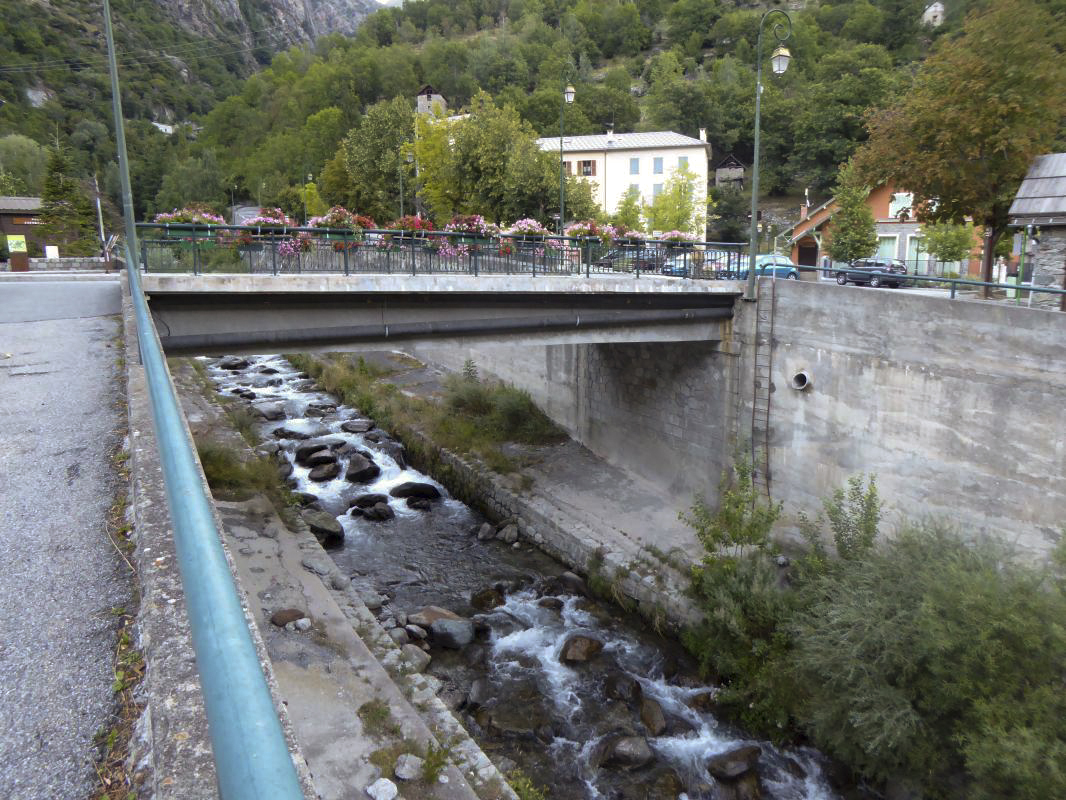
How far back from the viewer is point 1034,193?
15.6 metres

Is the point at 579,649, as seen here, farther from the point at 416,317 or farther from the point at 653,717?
the point at 416,317

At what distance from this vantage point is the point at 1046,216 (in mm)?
15086

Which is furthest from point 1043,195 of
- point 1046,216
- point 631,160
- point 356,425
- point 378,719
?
point 631,160

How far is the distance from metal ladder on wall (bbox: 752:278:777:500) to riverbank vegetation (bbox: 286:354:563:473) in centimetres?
702

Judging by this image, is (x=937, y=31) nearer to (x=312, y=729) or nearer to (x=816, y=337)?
(x=816, y=337)

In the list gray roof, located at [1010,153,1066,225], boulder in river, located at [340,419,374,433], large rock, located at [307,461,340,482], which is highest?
gray roof, located at [1010,153,1066,225]

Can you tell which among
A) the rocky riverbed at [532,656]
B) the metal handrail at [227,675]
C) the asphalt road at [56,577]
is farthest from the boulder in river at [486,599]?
the metal handrail at [227,675]

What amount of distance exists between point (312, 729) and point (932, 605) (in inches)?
328

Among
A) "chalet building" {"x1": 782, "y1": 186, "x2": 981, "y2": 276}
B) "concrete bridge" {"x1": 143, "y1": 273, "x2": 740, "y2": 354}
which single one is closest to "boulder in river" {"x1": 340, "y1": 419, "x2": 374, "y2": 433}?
"concrete bridge" {"x1": 143, "y1": 273, "x2": 740, "y2": 354}

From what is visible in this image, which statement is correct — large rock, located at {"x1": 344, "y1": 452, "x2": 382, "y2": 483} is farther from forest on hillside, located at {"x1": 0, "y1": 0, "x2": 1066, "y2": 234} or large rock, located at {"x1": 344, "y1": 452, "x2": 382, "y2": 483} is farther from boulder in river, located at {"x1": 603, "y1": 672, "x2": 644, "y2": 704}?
forest on hillside, located at {"x1": 0, "y1": 0, "x2": 1066, "y2": 234}

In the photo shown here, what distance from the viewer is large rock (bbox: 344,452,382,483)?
21.7 m

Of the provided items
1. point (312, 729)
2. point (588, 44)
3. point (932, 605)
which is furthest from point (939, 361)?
point (588, 44)

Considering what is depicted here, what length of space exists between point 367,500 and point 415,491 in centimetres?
150

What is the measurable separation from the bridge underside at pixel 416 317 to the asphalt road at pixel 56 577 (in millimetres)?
5014
